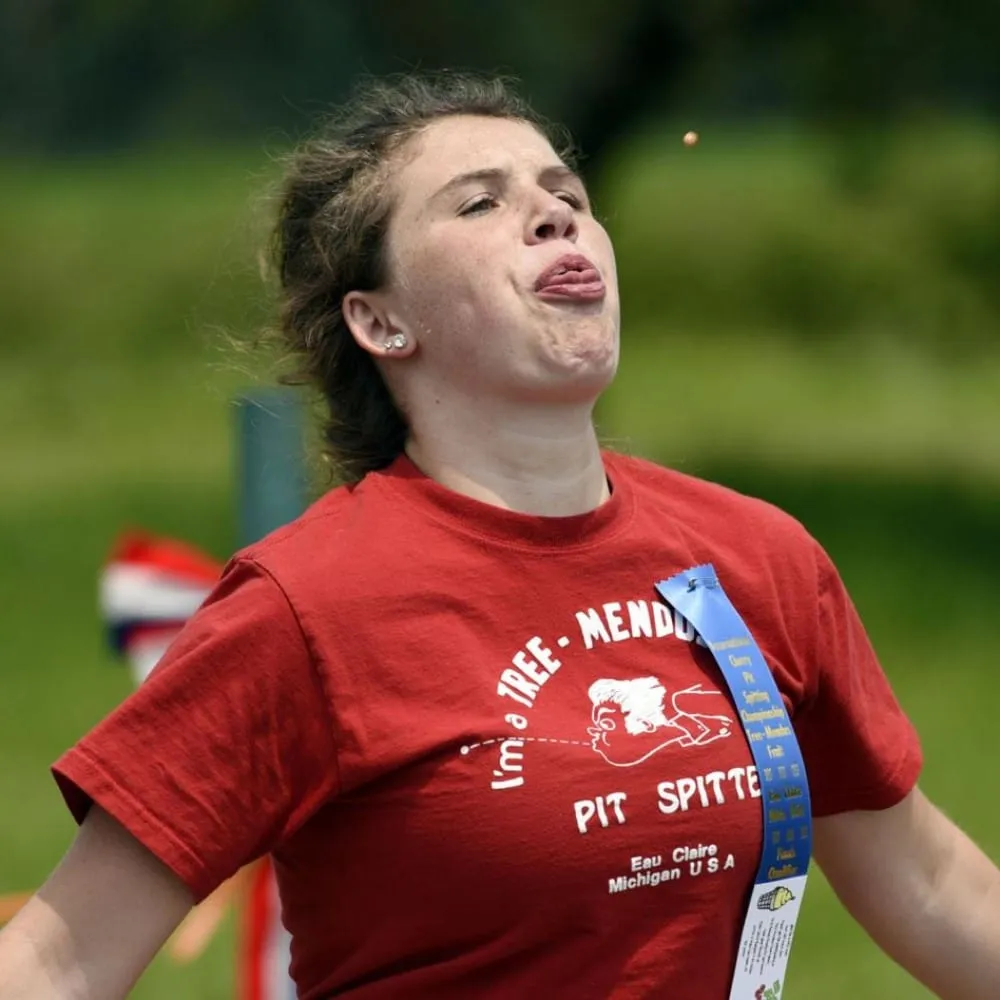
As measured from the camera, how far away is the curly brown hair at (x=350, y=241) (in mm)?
2527

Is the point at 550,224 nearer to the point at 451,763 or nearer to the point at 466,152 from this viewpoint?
the point at 466,152

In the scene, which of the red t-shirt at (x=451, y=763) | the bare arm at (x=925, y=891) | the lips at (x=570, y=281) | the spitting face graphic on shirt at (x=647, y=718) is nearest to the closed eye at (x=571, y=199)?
the lips at (x=570, y=281)

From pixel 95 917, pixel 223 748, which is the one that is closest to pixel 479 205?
pixel 223 748

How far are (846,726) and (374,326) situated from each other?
0.70 metres

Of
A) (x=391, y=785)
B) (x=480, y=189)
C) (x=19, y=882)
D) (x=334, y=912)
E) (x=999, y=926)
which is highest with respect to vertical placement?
(x=480, y=189)

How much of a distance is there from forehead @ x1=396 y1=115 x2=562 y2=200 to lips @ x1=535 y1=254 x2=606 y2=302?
161 mm

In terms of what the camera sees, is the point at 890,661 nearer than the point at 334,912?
No

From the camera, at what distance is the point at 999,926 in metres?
2.59

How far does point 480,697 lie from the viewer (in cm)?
217

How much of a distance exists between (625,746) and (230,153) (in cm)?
2222

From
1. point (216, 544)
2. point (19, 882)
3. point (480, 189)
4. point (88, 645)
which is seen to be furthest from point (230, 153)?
point (480, 189)

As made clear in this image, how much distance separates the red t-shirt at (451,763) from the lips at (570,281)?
24 centimetres

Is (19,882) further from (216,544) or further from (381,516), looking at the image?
(216,544)

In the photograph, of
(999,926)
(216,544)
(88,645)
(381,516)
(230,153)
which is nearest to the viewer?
(381,516)
